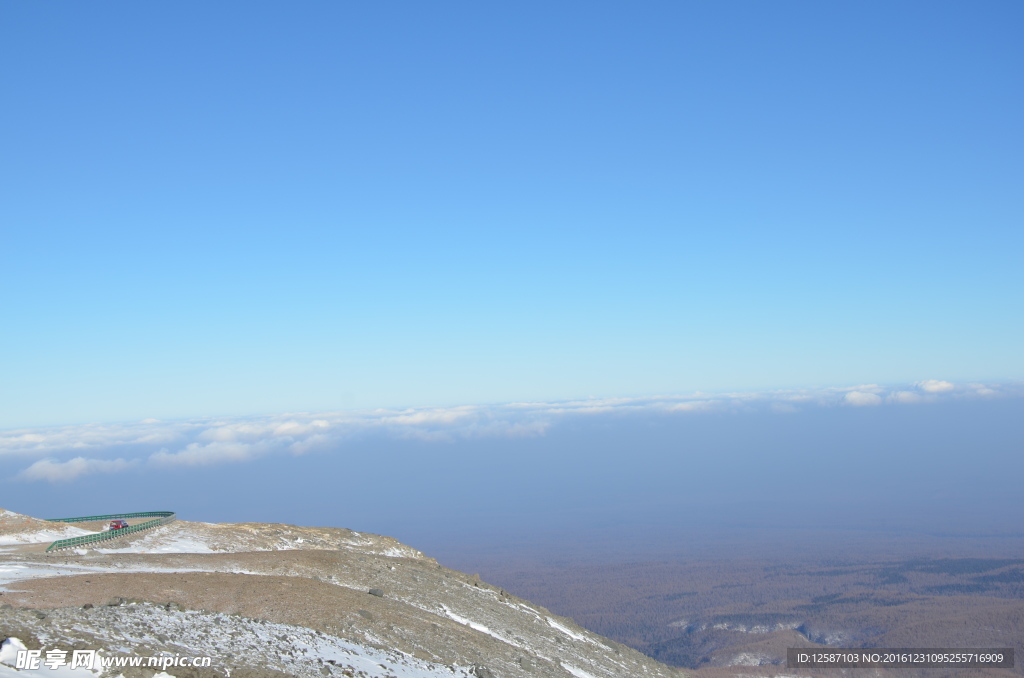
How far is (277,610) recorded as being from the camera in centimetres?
2731

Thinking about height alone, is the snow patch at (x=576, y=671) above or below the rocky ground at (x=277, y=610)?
below

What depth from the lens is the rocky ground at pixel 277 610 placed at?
824 inches

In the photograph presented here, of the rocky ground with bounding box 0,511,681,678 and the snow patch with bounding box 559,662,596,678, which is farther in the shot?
the snow patch with bounding box 559,662,596,678

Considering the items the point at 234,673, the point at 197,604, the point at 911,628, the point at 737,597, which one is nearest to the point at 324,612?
the point at 197,604

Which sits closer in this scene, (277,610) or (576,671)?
(277,610)

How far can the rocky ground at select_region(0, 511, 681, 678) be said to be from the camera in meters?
20.9

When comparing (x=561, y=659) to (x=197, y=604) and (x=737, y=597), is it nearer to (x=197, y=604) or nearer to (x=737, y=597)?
(x=197, y=604)

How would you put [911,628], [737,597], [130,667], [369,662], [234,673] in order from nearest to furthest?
[130,667] < [234,673] < [369,662] < [911,628] < [737,597]

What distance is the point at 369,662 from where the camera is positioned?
24172mm

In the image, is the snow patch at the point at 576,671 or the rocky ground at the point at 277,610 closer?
the rocky ground at the point at 277,610

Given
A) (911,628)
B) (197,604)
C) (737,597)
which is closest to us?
(197,604)

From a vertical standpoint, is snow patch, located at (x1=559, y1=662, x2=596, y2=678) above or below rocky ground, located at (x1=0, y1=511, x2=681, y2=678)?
below

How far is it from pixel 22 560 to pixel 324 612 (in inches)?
735

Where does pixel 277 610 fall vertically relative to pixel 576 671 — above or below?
above
